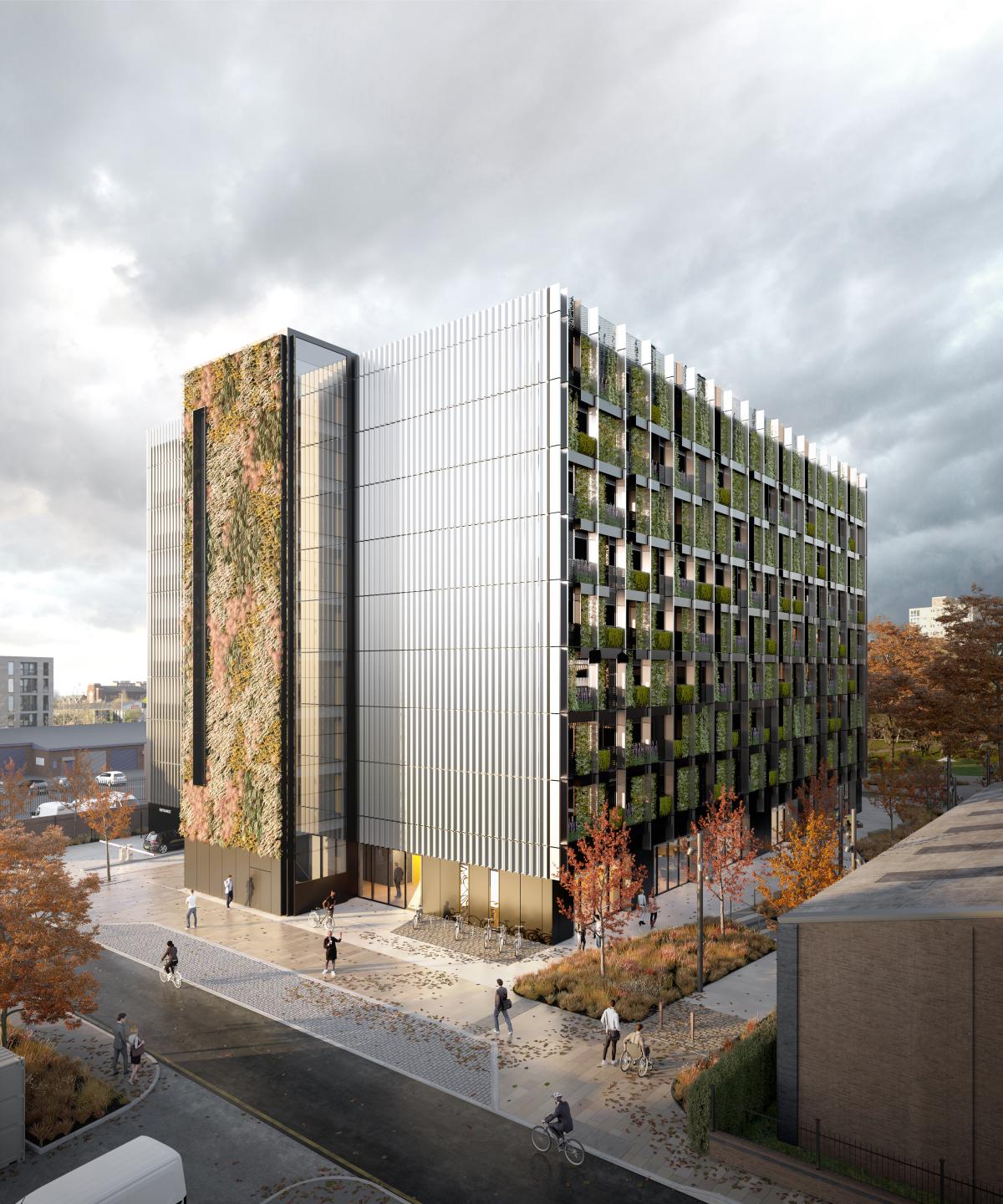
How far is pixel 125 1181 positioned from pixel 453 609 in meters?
25.3

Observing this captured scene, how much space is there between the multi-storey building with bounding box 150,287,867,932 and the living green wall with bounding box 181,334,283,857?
15cm

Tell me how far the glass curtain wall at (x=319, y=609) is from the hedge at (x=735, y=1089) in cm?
2424

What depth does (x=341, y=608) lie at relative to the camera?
135 feet

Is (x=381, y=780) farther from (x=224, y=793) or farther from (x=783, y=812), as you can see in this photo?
(x=783, y=812)

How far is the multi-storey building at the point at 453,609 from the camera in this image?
3519cm

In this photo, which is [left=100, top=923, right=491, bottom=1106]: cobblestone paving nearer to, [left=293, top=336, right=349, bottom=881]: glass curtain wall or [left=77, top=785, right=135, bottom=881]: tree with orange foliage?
[left=293, top=336, right=349, bottom=881]: glass curtain wall

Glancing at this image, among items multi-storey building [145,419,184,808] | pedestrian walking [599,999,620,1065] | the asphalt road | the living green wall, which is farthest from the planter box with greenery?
Result: multi-storey building [145,419,184,808]

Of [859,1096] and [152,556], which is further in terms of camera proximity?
[152,556]

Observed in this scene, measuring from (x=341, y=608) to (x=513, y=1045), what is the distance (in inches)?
893

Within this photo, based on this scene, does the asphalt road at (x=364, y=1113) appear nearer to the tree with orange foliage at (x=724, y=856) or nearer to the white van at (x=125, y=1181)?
the white van at (x=125, y=1181)

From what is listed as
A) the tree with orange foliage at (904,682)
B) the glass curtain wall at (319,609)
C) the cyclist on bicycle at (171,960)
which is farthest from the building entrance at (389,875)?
the tree with orange foliage at (904,682)

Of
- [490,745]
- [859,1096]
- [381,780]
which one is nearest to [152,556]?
[381,780]

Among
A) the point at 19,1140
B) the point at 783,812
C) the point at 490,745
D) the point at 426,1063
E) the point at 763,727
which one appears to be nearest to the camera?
the point at 19,1140

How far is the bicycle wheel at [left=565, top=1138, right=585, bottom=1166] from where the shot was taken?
60.4 feet
